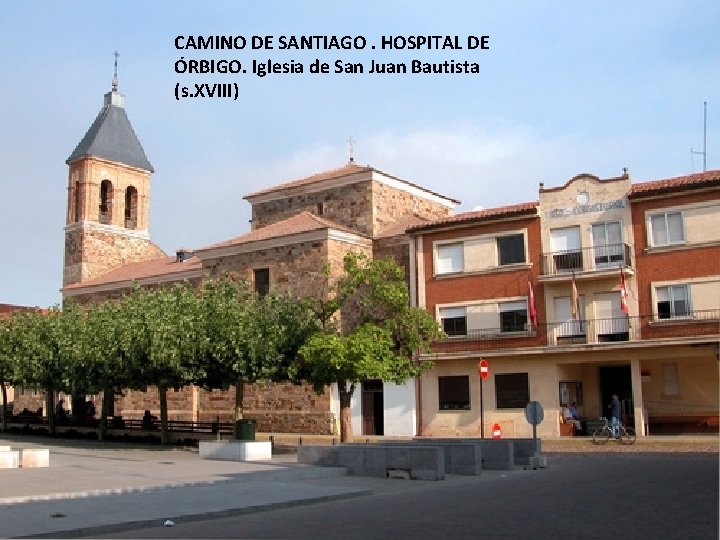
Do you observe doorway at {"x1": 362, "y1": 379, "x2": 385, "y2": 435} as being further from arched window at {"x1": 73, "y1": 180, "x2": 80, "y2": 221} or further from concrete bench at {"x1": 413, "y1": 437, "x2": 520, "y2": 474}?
arched window at {"x1": 73, "y1": 180, "x2": 80, "y2": 221}

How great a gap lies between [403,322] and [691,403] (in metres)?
12.5

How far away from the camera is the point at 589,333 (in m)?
31.0

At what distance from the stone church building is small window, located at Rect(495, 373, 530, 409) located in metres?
3.79

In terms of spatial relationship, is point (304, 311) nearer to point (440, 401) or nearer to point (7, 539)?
point (440, 401)

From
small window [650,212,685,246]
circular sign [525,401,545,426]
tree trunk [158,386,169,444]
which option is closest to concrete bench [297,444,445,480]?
circular sign [525,401,545,426]

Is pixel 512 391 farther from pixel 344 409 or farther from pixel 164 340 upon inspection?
pixel 164 340

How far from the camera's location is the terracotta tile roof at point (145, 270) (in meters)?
44.4

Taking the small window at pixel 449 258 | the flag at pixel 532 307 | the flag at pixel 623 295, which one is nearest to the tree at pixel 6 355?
the small window at pixel 449 258

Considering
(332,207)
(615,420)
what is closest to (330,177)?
(332,207)

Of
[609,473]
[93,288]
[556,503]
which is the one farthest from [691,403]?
[93,288]

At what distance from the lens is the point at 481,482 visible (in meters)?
16.4

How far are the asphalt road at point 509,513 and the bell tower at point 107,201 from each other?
1533 inches

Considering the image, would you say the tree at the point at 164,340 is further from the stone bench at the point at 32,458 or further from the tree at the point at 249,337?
the stone bench at the point at 32,458

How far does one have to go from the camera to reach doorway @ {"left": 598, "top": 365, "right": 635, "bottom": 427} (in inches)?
1267
